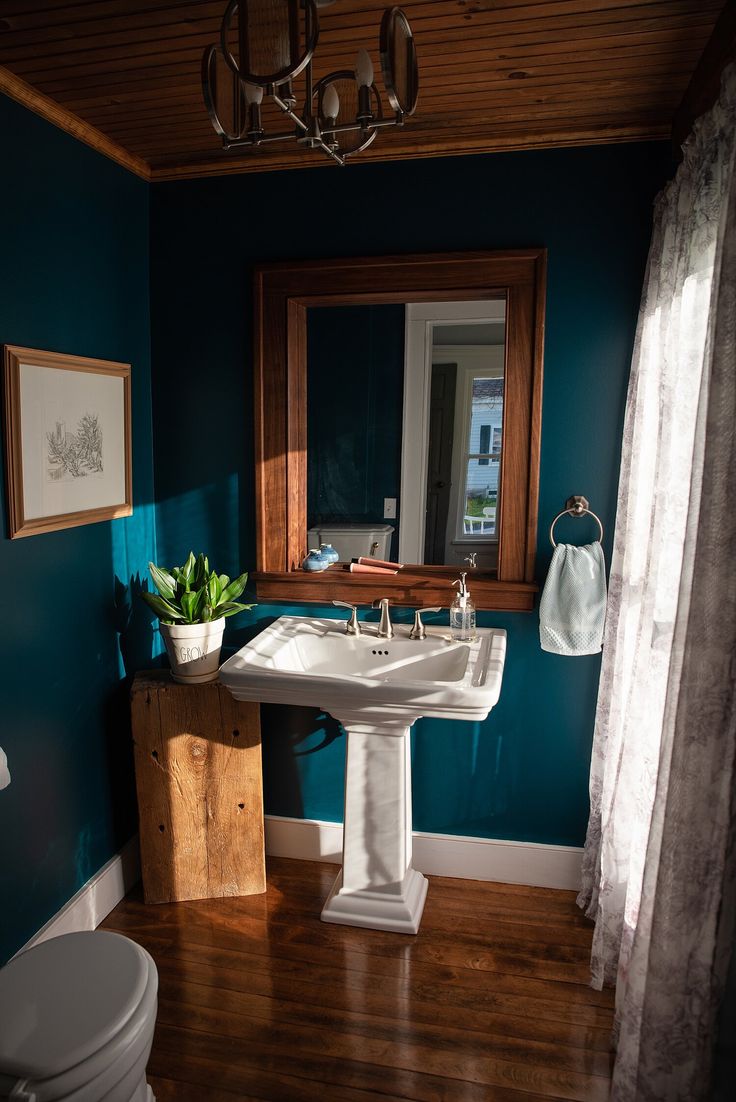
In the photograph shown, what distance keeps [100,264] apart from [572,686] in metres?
1.99

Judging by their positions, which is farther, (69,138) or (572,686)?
(572,686)

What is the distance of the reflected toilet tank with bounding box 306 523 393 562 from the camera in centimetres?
269

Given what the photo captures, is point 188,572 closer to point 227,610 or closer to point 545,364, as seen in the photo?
point 227,610

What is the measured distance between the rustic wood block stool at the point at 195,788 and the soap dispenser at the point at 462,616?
68 centimetres

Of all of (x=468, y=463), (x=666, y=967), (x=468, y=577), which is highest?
(x=468, y=463)

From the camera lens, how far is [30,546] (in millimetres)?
2170

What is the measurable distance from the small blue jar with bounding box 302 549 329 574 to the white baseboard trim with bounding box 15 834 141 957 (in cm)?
111

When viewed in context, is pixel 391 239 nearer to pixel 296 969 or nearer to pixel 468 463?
pixel 468 463

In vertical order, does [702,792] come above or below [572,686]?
above

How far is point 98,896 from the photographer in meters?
2.53

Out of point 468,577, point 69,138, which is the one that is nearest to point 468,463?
point 468,577

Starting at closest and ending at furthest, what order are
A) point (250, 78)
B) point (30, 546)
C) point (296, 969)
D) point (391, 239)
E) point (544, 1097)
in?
point (250, 78)
point (544, 1097)
point (30, 546)
point (296, 969)
point (391, 239)

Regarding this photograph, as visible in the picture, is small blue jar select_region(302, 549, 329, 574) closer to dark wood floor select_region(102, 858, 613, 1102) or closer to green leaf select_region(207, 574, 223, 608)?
green leaf select_region(207, 574, 223, 608)

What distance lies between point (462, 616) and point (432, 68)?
1507 millimetres
